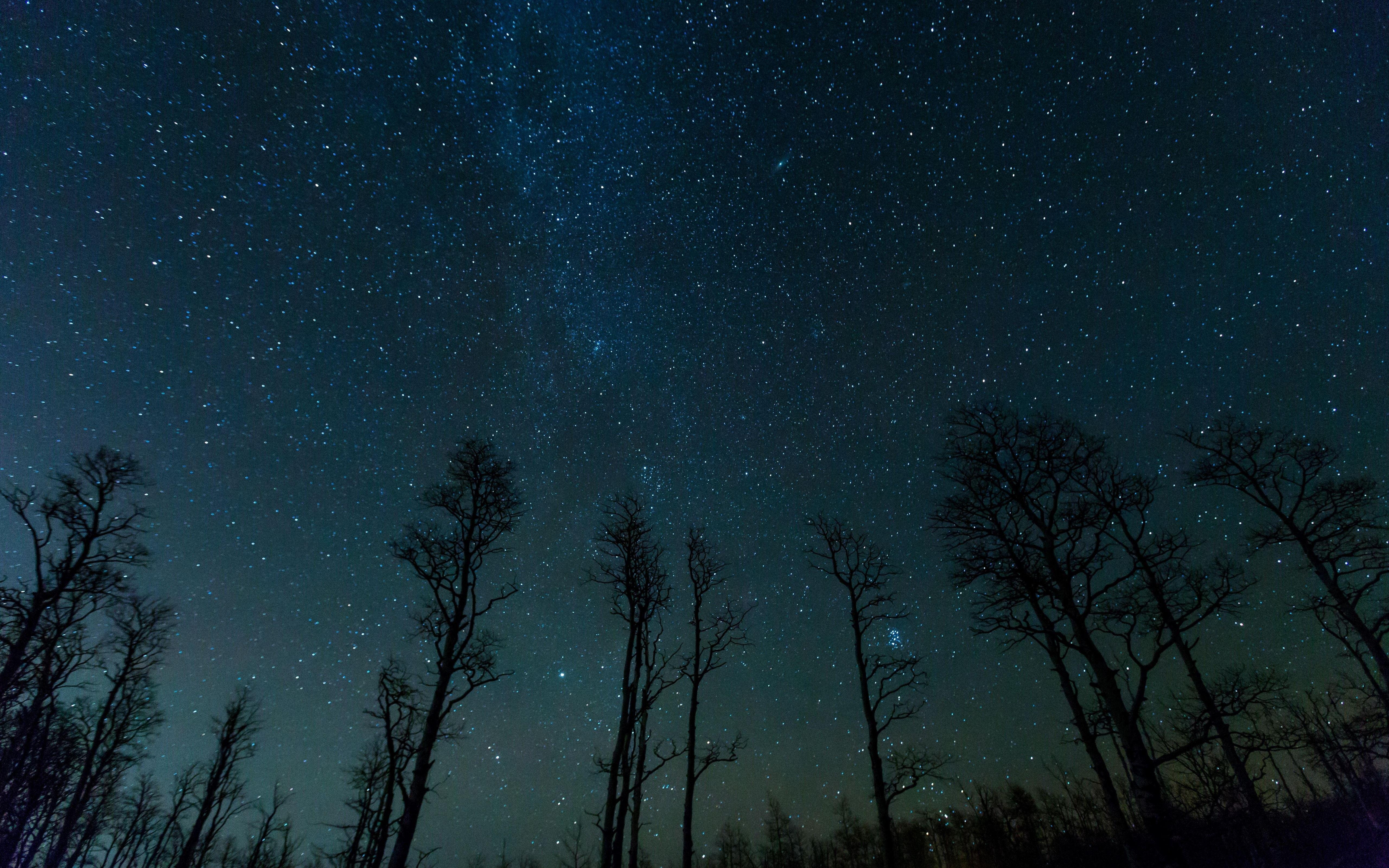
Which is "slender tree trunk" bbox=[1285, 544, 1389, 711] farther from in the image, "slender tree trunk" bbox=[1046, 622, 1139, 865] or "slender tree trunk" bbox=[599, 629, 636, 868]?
"slender tree trunk" bbox=[599, 629, 636, 868]

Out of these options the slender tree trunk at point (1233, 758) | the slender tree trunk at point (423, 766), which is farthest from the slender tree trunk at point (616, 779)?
the slender tree trunk at point (1233, 758)

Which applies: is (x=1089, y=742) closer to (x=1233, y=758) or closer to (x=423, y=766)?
(x=1233, y=758)

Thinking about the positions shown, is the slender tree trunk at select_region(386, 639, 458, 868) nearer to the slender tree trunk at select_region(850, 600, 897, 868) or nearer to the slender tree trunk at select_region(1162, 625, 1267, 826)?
the slender tree trunk at select_region(850, 600, 897, 868)

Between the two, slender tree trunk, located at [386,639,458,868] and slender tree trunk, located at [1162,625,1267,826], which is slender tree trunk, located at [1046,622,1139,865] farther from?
slender tree trunk, located at [386,639,458,868]

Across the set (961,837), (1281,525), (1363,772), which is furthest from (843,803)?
(1281,525)

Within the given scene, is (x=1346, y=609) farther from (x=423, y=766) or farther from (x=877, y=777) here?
(x=423, y=766)

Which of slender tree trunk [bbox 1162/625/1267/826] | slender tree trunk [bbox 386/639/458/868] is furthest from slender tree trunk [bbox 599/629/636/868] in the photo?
slender tree trunk [bbox 1162/625/1267/826]

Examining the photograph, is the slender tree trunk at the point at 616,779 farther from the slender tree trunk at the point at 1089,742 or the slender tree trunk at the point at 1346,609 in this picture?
the slender tree trunk at the point at 1346,609

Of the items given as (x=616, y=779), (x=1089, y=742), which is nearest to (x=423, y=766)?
(x=616, y=779)

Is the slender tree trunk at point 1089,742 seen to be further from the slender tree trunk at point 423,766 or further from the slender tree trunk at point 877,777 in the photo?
the slender tree trunk at point 423,766

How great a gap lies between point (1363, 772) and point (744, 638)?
68580 millimetres

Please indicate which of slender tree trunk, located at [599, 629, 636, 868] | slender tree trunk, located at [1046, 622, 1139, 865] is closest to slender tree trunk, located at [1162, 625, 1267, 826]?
slender tree trunk, located at [1046, 622, 1139, 865]

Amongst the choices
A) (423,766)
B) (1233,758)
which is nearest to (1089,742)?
(1233,758)

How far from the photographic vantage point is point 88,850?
26.4m
